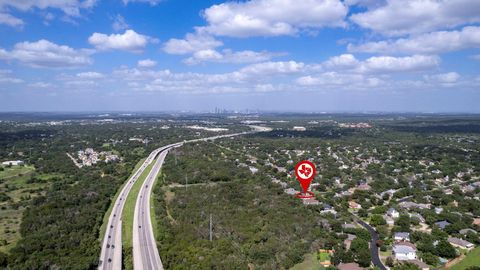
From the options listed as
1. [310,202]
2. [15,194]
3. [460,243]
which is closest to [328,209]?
[310,202]

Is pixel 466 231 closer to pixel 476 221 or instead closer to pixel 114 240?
pixel 476 221

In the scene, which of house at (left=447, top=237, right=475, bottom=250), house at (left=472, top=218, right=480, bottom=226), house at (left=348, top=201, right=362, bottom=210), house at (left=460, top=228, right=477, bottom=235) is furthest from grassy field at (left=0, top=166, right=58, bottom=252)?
house at (left=472, top=218, right=480, bottom=226)

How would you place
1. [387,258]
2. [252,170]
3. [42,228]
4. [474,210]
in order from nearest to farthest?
[387,258] < [42,228] < [474,210] < [252,170]

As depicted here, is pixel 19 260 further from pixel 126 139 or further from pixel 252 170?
pixel 126 139

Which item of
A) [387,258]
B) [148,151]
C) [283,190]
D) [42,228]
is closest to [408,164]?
[283,190]

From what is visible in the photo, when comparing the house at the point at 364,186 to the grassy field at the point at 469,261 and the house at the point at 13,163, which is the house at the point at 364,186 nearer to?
the grassy field at the point at 469,261

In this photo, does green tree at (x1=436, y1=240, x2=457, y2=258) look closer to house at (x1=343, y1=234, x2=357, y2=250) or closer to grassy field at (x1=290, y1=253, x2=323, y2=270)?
house at (x1=343, y1=234, x2=357, y2=250)
